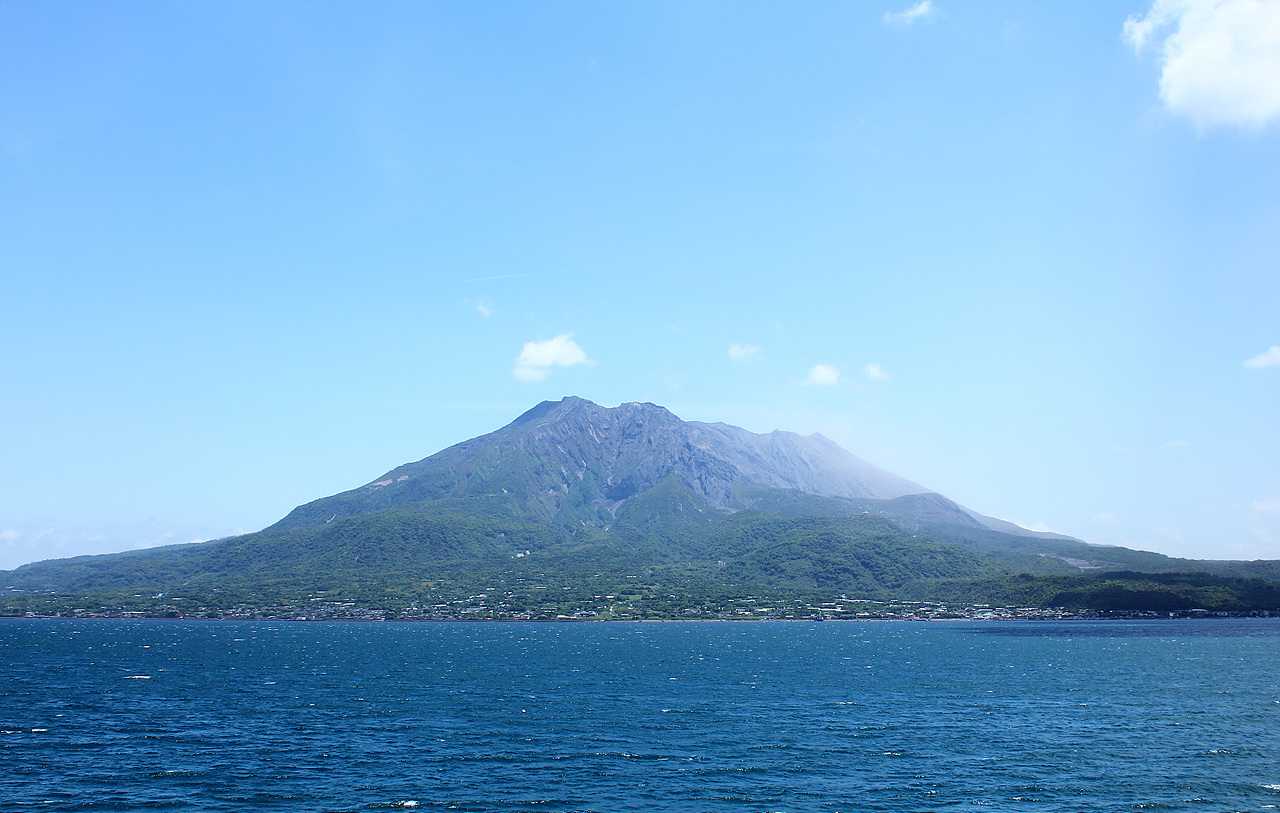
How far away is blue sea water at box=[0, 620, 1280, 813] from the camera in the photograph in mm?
59750

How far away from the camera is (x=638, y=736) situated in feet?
266

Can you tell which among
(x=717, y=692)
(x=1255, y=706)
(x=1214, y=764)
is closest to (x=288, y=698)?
(x=717, y=692)

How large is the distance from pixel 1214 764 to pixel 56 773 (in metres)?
104

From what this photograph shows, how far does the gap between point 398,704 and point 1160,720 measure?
96.5m

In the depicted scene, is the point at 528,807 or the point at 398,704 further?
the point at 398,704

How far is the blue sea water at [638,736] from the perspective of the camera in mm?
59750

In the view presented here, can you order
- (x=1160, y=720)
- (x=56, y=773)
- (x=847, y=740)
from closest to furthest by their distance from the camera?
(x=56, y=773), (x=847, y=740), (x=1160, y=720)

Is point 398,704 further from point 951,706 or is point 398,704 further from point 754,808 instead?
point 951,706

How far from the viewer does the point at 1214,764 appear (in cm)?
6981

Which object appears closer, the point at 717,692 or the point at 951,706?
the point at 951,706

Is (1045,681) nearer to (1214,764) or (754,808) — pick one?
(1214,764)

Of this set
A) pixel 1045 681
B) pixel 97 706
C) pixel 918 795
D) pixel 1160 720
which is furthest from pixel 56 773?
pixel 1045 681

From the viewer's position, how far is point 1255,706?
328 ft

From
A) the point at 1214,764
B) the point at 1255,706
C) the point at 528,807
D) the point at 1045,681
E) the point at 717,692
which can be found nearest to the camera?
the point at 528,807
